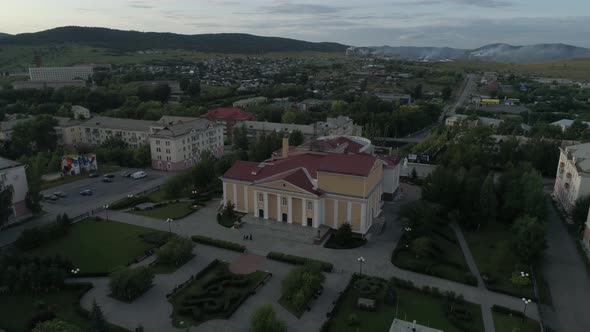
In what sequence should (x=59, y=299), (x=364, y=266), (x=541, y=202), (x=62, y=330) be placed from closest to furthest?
(x=62, y=330) < (x=59, y=299) < (x=364, y=266) < (x=541, y=202)

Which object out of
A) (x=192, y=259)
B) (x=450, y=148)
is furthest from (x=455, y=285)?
(x=450, y=148)

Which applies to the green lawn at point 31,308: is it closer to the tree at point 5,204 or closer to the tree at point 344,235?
the tree at point 5,204

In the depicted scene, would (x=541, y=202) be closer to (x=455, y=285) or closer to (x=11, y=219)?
(x=455, y=285)

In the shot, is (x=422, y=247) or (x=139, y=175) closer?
(x=422, y=247)

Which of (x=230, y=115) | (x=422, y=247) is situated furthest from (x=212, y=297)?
(x=230, y=115)

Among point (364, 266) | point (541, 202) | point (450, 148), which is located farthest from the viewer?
point (450, 148)

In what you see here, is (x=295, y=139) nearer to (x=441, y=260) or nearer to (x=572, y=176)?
(x=441, y=260)
